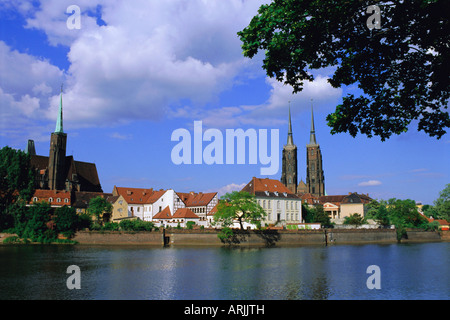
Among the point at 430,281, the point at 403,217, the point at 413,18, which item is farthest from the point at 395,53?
the point at 403,217

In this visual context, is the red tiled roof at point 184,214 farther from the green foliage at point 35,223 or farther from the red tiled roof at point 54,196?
the red tiled roof at point 54,196

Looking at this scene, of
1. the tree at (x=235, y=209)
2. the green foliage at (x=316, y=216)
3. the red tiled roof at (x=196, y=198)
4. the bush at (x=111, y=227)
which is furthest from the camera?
the green foliage at (x=316, y=216)

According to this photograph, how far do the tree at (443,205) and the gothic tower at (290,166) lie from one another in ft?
203

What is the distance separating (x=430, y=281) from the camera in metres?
30.8

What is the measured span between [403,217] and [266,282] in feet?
227

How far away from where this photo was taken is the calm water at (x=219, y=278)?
25109mm

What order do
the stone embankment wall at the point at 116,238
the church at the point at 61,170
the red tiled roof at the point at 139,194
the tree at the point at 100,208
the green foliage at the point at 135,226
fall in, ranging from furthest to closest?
the church at the point at 61,170, the red tiled roof at the point at 139,194, the tree at the point at 100,208, the green foliage at the point at 135,226, the stone embankment wall at the point at 116,238

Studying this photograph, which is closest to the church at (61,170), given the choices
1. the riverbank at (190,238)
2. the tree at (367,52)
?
the riverbank at (190,238)

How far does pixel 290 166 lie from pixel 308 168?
8.67m

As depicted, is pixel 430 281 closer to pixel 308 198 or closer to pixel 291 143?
pixel 308 198

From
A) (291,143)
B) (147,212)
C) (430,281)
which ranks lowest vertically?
(430,281)

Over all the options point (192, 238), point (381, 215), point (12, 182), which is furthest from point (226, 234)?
point (381, 215)
